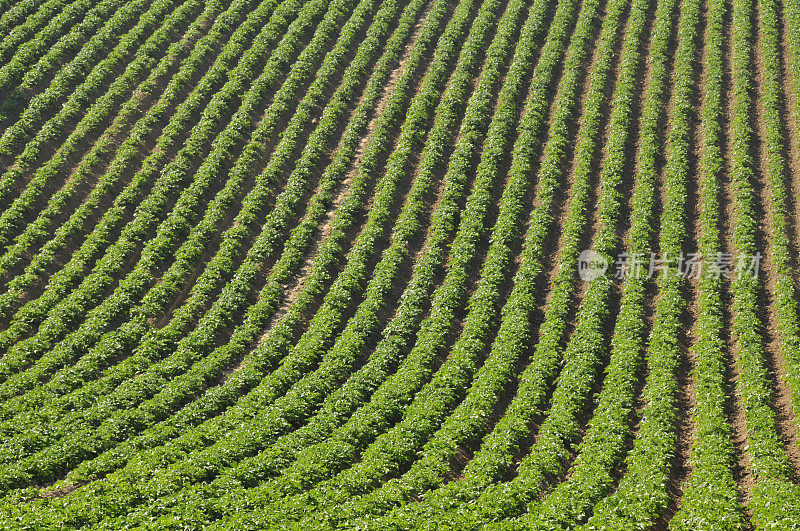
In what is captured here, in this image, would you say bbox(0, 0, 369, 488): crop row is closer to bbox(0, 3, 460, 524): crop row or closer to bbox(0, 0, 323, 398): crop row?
bbox(0, 0, 323, 398): crop row

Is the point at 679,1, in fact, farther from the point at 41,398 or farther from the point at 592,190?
the point at 41,398

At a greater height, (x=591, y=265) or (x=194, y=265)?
(x=194, y=265)

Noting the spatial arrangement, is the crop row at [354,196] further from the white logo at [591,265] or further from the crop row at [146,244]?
the white logo at [591,265]

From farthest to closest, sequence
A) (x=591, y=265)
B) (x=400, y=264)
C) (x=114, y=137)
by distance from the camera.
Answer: (x=114, y=137), (x=400, y=264), (x=591, y=265)

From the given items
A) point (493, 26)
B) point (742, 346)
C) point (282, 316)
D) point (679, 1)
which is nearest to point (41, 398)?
point (282, 316)

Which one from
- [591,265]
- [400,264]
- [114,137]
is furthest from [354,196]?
[114,137]

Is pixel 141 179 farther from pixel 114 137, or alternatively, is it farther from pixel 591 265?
pixel 591 265

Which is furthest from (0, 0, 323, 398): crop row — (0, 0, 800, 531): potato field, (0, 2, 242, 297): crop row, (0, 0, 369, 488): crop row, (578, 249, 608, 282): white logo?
(578, 249, 608, 282): white logo

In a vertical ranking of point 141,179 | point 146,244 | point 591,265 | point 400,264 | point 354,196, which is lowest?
point 591,265
